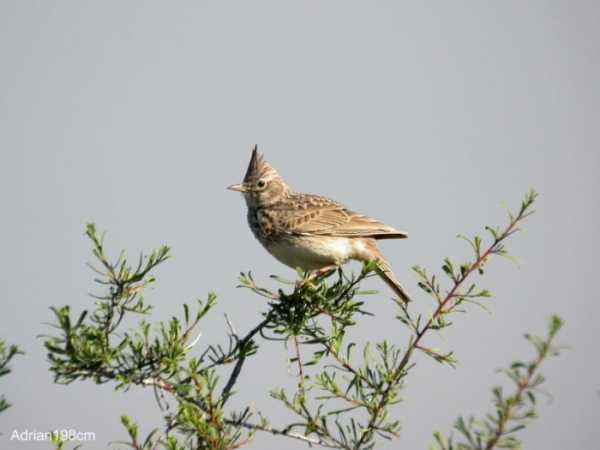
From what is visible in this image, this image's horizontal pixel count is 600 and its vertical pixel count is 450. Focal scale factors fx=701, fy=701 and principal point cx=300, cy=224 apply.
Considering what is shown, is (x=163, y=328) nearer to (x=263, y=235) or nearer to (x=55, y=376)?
(x=55, y=376)

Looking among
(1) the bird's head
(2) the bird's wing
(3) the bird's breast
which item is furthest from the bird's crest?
(3) the bird's breast

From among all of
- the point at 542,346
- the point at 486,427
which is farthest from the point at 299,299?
the point at 542,346

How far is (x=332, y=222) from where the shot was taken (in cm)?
808

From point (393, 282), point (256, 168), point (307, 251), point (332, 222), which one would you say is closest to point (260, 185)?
point (256, 168)

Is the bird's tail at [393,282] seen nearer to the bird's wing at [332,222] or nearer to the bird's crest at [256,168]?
the bird's wing at [332,222]

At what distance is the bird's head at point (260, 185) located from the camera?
8.68 metres

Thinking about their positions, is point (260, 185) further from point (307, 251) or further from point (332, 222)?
point (307, 251)

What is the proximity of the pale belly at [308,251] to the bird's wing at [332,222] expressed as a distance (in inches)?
4.7

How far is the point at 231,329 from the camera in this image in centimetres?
409

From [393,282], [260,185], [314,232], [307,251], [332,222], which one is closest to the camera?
[393,282]

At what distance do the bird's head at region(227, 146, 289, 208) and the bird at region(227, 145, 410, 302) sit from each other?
1cm

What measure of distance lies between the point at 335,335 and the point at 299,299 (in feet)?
2.10

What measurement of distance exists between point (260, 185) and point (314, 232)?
54.3 inches

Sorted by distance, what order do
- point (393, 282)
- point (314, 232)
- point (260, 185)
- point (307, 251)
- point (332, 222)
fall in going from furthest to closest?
point (260, 185) → point (332, 222) → point (314, 232) → point (307, 251) → point (393, 282)
